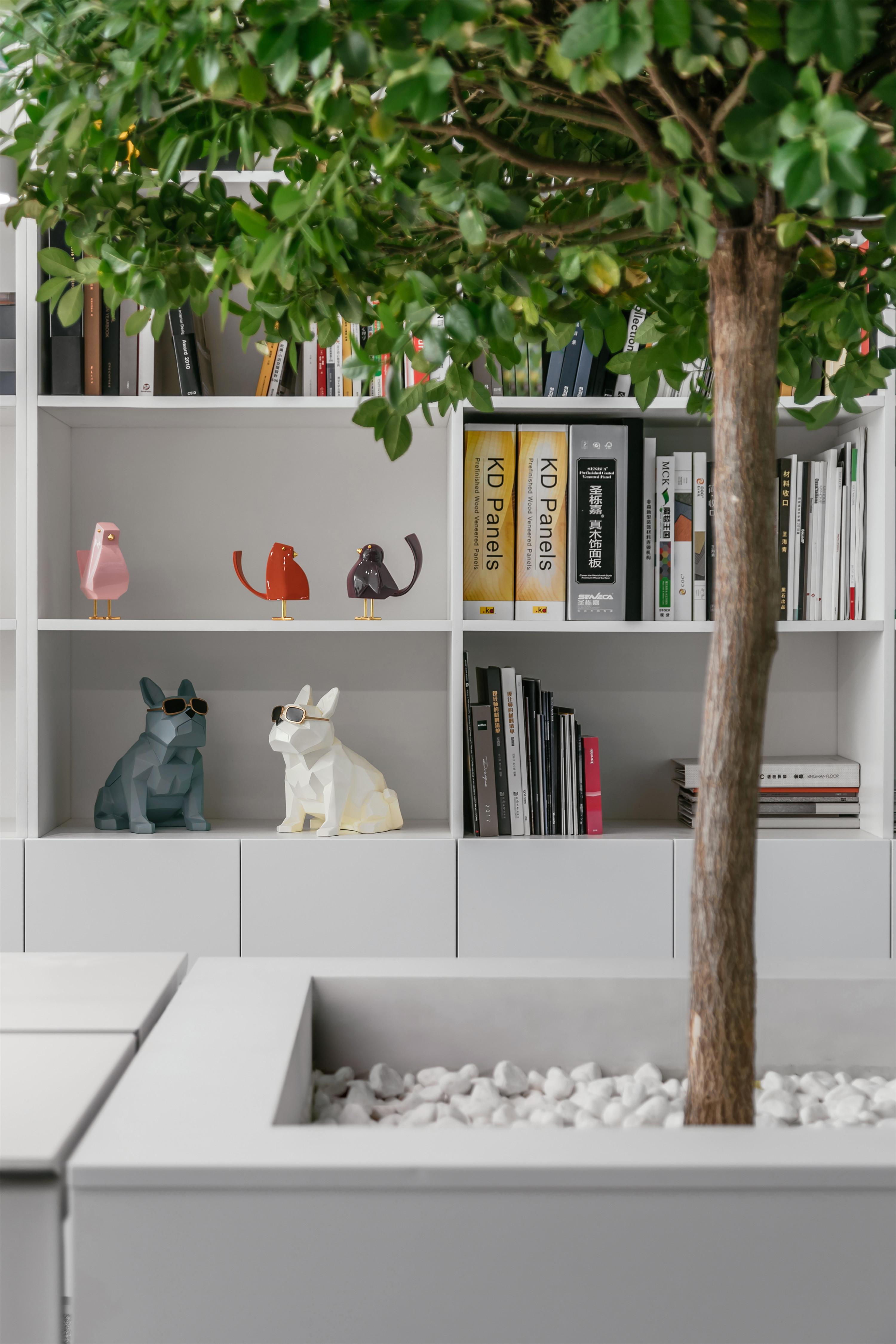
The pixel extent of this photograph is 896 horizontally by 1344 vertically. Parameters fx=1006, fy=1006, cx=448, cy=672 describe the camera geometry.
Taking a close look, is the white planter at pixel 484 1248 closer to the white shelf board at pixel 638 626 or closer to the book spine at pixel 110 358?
the white shelf board at pixel 638 626

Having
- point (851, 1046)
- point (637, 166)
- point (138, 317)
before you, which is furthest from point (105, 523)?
point (851, 1046)

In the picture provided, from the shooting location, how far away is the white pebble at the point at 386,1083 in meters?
0.84

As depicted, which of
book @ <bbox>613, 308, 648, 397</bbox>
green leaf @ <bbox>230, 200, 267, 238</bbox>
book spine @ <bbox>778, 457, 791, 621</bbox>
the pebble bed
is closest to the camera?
green leaf @ <bbox>230, 200, 267, 238</bbox>

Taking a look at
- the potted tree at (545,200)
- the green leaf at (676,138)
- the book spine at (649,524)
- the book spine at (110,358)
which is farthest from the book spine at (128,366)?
the green leaf at (676,138)

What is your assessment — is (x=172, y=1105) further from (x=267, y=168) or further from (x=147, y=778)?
(x=267, y=168)

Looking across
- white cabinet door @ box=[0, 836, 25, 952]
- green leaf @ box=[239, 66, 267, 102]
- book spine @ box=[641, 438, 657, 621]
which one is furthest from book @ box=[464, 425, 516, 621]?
green leaf @ box=[239, 66, 267, 102]

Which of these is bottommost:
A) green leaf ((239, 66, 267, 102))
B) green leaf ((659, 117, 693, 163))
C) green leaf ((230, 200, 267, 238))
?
green leaf ((659, 117, 693, 163))

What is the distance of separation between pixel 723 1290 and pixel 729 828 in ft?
0.96

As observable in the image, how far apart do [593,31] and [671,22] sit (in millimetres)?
36

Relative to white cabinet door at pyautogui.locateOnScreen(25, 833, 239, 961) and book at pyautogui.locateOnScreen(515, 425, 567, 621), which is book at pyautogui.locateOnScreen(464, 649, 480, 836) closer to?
book at pyautogui.locateOnScreen(515, 425, 567, 621)

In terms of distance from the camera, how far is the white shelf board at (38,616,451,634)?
1.93 metres

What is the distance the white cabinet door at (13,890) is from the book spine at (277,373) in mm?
1001

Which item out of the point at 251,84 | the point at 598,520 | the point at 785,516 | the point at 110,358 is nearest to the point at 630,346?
the point at 598,520

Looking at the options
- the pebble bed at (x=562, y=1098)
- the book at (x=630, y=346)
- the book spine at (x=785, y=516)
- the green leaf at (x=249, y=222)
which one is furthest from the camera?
the book spine at (x=785, y=516)
